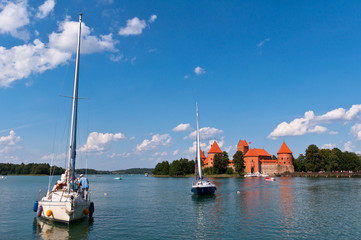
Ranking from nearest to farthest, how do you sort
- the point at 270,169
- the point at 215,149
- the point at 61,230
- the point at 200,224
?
the point at 61,230 → the point at 200,224 → the point at 270,169 → the point at 215,149

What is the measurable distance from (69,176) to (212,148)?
14554 cm

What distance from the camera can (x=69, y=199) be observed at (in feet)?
76.3

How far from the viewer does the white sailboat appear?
76.7 feet

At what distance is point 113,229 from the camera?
2411 cm

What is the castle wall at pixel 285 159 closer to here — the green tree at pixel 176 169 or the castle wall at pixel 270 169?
the castle wall at pixel 270 169

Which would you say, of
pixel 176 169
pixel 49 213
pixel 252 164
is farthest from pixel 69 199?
pixel 252 164

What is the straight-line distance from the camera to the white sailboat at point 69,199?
2339 cm

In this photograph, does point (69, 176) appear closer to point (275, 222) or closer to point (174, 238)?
point (174, 238)

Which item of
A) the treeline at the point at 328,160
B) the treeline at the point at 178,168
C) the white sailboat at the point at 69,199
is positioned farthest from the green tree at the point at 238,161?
the white sailboat at the point at 69,199

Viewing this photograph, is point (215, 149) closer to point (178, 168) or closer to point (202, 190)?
point (178, 168)

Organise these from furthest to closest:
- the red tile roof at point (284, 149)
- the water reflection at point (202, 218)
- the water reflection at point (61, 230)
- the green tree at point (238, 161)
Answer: the red tile roof at point (284, 149) → the green tree at point (238, 161) → the water reflection at point (202, 218) → the water reflection at point (61, 230)

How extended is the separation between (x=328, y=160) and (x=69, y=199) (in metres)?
139

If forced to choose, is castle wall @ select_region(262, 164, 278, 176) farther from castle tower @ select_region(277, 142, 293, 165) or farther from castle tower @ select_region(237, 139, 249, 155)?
castle tower @ select_region(237, 139, 249, 155)

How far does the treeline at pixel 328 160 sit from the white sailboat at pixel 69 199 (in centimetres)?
13034
